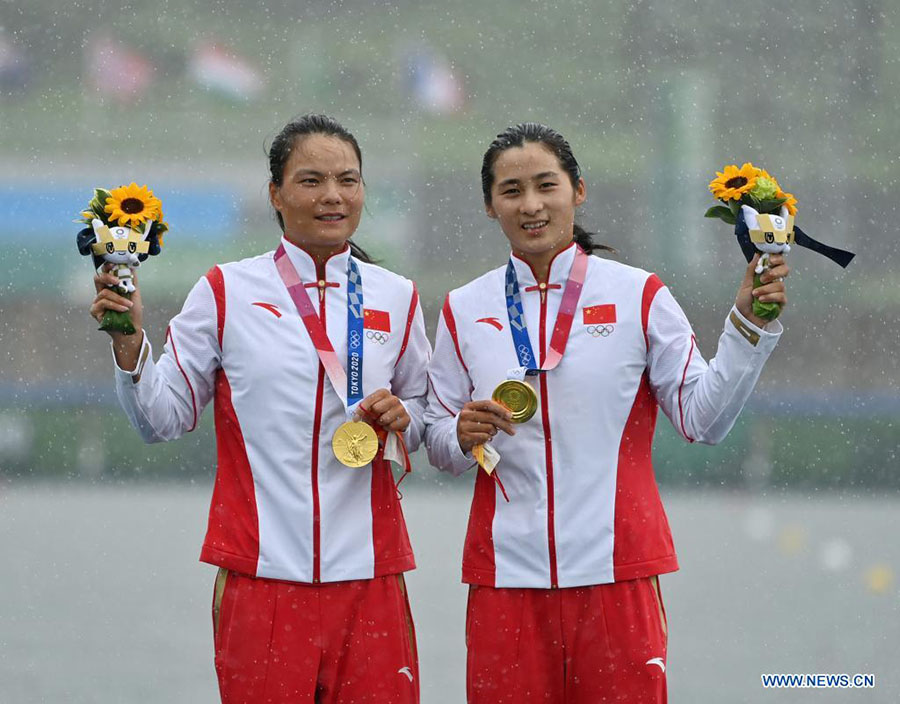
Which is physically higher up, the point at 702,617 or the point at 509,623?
the point at 509,623

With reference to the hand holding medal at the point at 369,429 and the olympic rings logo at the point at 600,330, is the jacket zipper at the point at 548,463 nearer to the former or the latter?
the olympic rings logo at the point at 600,330

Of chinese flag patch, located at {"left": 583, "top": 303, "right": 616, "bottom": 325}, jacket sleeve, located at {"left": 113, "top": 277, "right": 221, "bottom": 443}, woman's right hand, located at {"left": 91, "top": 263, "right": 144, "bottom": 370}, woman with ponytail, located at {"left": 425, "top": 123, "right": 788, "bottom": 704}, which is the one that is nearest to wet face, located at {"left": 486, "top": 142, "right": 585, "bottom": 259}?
woman with ponytail, located at {"left": 425, "top": 123, "right": 788, "bottom": 704}

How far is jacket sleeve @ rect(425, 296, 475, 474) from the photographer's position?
9.52 ft

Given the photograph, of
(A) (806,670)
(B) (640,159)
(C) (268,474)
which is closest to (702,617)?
(A) (806,670)

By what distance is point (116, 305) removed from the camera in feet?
8.60

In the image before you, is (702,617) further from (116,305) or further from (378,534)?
(116,305)

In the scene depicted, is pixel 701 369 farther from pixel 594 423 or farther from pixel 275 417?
pixel 275 417

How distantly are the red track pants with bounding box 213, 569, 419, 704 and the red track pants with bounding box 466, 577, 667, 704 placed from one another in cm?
18

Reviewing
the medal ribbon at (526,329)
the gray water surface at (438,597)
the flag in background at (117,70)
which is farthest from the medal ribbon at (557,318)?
the flag in background at (117,70)

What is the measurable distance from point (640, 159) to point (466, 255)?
5.75 feet

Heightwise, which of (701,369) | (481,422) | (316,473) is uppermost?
(701,369)

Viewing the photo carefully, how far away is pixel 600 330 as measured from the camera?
9.21 feet

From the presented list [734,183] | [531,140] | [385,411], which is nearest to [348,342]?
[385,411]

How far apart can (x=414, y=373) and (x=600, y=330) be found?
427 millimetres
